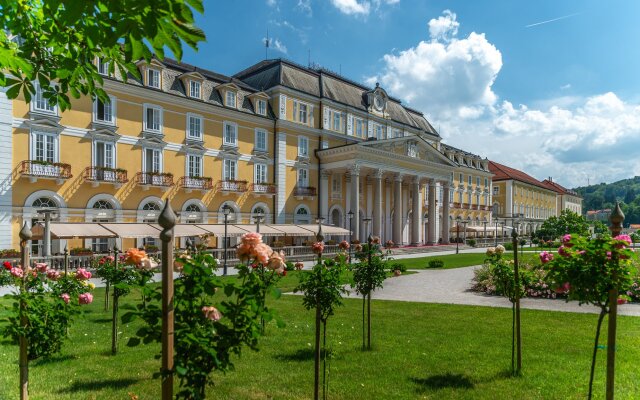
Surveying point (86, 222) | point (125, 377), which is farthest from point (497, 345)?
point (86, 222)

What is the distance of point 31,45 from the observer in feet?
13.6

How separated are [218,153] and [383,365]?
2582cm

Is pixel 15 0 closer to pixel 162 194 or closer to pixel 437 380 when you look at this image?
pixel 437 380

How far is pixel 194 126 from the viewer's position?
2931 cm

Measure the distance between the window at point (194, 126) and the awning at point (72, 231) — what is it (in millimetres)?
9503

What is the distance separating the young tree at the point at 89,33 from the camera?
2697 millimetres

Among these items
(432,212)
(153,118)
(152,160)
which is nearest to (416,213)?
(432,212)

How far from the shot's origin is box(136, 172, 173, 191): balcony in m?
26.2

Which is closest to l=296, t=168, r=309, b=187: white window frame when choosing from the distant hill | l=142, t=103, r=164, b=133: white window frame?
l=142, t=103, r=164, b=133: white window frame

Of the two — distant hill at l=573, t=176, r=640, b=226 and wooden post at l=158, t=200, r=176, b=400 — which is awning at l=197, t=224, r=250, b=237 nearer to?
wooden post at l=158, t=200, r=176, b=400

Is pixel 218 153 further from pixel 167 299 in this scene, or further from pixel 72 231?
pixel 167 299

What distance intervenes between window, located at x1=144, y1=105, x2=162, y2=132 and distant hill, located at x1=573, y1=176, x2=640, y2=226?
13396cm

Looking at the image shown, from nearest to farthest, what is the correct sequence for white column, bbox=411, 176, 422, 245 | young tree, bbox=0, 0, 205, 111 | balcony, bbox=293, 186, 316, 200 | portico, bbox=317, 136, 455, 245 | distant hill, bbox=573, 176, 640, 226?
1. young tree, bbox=0, 0, 205, 111
2. balcony, bbox=293, 186, 316, 200
3. portico, bbox=317, 136, 455, 245
4. white column, bbox=411, 176, 422, 245
5. distant hill, bbox=573, 176, 640, 226

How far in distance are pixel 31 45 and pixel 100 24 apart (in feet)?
5.73
